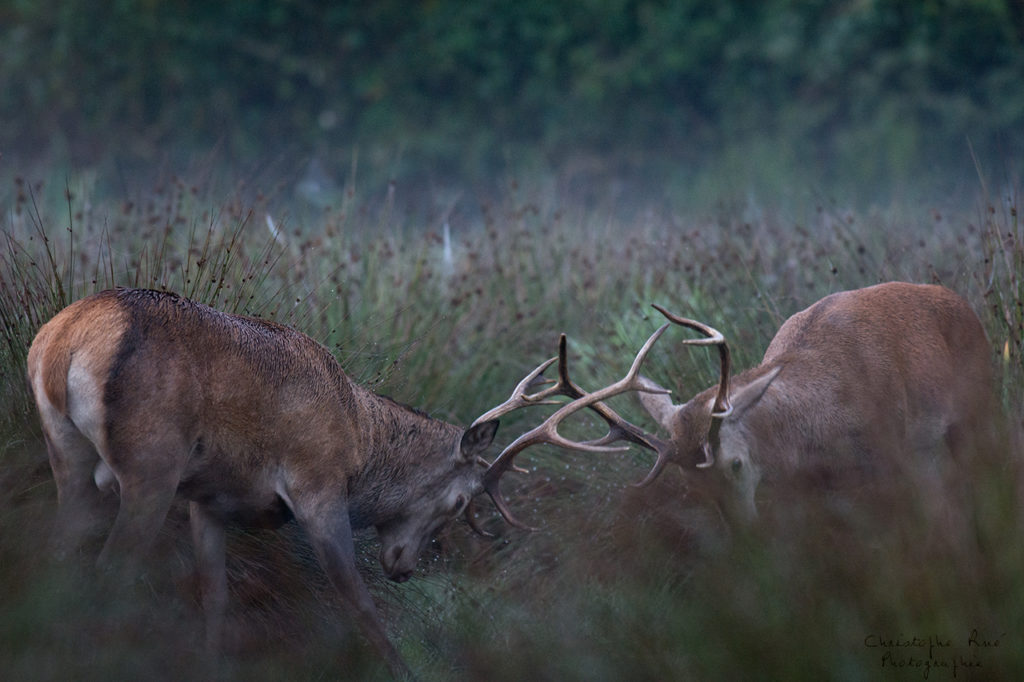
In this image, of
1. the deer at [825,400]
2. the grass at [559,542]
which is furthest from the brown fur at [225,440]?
the deer at [825,400]

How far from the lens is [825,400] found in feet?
16.8

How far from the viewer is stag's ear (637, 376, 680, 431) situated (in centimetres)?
502

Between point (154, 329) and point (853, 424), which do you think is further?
point (853, 424)

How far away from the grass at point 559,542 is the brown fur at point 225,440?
28 centimetres

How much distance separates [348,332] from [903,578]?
3.65 meters

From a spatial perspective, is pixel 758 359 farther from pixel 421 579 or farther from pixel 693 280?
pixel 421 579

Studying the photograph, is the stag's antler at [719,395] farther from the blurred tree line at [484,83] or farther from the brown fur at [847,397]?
the blurred tree line at [484,83]

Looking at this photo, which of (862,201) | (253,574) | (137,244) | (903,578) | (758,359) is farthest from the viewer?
(862,201)

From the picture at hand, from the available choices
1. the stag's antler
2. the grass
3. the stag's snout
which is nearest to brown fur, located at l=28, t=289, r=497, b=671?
the stag's snout

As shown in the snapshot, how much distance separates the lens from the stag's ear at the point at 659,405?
16.5ft

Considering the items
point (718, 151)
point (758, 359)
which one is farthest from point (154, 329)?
point (718, 151)

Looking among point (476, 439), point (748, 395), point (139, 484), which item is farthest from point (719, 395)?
point (139, 484)

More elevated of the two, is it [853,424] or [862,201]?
[853,424]

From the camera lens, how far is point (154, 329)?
4.12 metres
